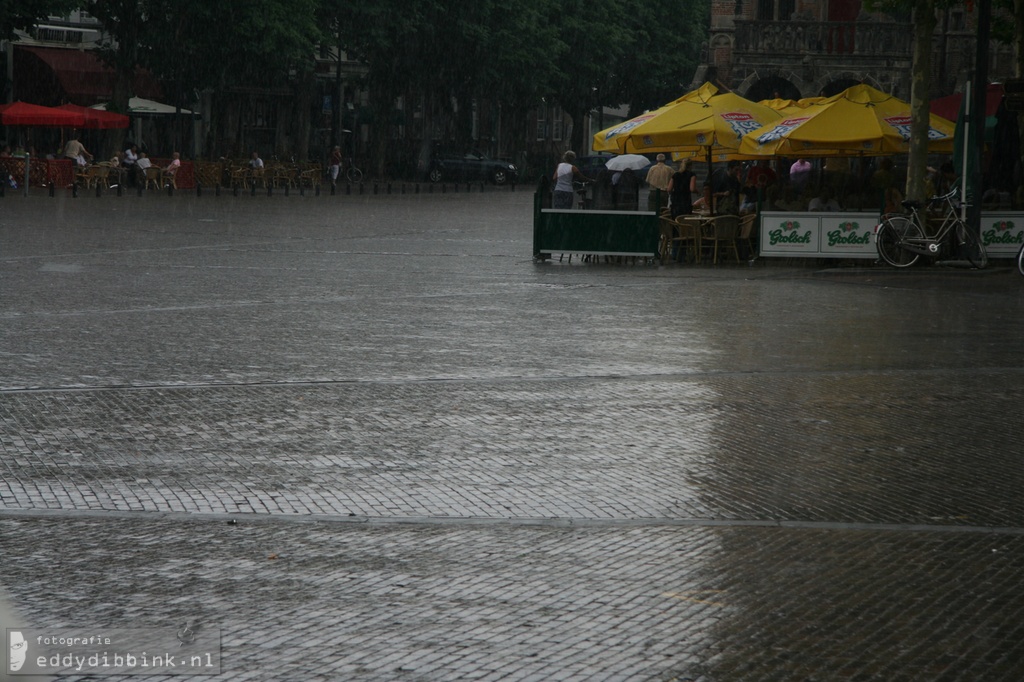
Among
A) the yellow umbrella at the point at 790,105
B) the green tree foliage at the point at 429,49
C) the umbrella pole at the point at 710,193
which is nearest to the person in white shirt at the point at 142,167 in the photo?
the green tree foliage at the point at 429,49

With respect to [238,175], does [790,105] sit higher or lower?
higher

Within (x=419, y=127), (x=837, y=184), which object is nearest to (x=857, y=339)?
(x=837, y=184)

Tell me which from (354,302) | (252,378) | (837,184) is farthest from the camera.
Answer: (837,184)

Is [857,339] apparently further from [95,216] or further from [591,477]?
[95,216]

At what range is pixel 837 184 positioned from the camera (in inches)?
987

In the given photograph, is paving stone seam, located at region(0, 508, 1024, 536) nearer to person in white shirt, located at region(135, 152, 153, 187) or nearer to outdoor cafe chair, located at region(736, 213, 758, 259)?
outdoor cafe chair, located at region(736, 213, 758, 259)

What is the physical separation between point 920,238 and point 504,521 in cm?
1547

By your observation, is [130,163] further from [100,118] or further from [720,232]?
[720,232]

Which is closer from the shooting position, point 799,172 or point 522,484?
point 522,484

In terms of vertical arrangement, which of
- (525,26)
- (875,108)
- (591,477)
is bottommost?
(591,477)

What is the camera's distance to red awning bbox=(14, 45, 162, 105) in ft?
167

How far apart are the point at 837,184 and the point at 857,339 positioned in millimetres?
12983

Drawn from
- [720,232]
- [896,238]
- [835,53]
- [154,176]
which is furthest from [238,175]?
[896,238]

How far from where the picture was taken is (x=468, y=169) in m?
60.3
